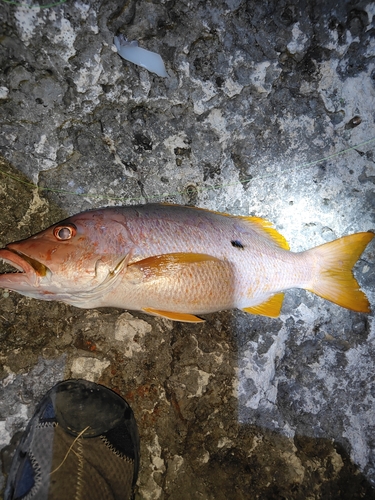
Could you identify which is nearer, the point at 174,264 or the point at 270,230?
the point at 174,264

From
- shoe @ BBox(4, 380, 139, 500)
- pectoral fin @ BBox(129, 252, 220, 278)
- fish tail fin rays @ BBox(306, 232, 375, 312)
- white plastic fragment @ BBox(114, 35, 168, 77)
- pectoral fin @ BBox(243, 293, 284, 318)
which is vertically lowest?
shoe @ BBox(4, 380, 139, 500)

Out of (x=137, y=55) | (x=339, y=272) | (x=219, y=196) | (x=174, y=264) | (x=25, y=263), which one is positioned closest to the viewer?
(x=25, y=263)

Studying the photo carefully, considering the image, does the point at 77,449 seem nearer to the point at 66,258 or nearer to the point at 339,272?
the point at 66,258

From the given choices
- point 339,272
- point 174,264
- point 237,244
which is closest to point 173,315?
point 174,264

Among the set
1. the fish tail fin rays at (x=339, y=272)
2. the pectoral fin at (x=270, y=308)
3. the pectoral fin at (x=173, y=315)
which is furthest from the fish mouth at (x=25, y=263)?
the fish tail fin rays at (x=339, y=272)

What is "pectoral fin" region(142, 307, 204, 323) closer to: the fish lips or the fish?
the fish

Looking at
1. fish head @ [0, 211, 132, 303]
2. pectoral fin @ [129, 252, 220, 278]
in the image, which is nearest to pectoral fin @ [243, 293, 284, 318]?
pectoral fin @ [129, 252, 220, 278]

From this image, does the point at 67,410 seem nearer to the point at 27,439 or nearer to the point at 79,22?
the point at 27,439
